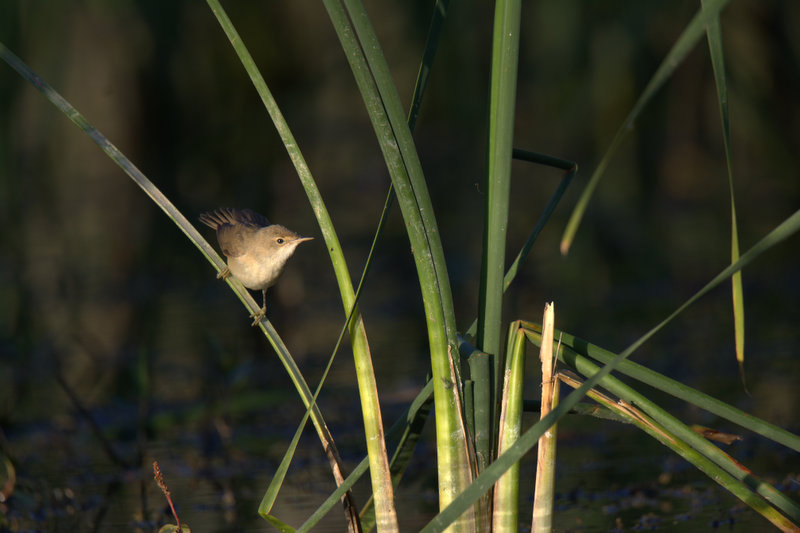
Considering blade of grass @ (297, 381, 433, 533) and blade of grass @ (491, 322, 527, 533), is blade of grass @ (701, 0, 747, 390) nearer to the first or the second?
blade of grass @ (491, 322, 527, 533)

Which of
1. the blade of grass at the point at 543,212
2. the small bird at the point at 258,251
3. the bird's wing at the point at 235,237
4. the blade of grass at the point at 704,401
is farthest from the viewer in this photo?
the bird's wing at the point at 235,237

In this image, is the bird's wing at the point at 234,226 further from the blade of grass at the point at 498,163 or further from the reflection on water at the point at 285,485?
the blade of grass at the point at 498,163

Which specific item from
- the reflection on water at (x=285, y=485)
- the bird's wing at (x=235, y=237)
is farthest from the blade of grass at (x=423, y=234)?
the bird's wing at (x=235, y=237)

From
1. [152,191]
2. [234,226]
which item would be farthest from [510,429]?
[234,226]

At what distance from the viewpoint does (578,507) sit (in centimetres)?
363

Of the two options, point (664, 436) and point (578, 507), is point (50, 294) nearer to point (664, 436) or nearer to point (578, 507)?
point (578, 507)

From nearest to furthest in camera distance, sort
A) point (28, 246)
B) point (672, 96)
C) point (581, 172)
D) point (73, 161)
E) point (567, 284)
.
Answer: point (567, 284) → point (28, 246) → point (672, 96) → point (581, 172) → point (73, 161)

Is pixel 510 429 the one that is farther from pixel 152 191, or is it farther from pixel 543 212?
pixel 152 191

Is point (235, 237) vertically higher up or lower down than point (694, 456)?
higher up

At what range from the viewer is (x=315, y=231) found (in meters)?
9.82

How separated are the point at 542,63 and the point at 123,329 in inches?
245

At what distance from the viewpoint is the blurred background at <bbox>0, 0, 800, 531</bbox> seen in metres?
4.52

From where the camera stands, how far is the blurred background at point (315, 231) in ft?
14.8

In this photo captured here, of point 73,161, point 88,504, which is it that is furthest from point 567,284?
point 73,161
